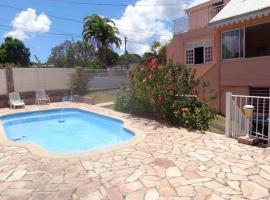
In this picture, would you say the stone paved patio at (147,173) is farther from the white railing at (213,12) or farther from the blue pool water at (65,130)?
the white railing at (213,12)

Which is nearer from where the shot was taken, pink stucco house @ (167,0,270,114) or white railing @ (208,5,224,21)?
pink stucco house @ (167,0,270,114)

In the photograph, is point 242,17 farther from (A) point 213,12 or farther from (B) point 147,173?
(B) point 147,173

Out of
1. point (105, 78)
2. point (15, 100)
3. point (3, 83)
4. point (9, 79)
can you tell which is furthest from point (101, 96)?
point (3, 83)

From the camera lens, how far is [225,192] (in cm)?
597

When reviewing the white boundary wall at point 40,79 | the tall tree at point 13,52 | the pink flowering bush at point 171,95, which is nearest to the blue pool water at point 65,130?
the pink flowering bush at point 171,95

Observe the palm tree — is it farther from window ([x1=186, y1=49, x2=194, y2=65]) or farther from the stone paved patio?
the stone paved patio

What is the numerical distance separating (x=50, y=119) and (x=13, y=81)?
7163 millimetres

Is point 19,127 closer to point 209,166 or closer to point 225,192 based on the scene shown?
point 209,166

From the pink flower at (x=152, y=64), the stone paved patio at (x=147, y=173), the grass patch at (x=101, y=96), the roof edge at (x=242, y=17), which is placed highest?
the roof edge at (x=242, y=17)

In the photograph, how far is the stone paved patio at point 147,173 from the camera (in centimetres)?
604

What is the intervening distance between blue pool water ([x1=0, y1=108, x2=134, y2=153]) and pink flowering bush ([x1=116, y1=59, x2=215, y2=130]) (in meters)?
2.17

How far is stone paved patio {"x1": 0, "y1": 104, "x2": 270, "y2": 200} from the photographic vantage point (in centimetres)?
604

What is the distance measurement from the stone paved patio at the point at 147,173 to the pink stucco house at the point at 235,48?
8.18 metres

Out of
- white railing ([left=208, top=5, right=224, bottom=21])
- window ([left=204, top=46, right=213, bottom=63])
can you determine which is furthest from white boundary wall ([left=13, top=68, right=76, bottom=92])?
white railing ([left=208, top=5, right=224, bottom=21])
